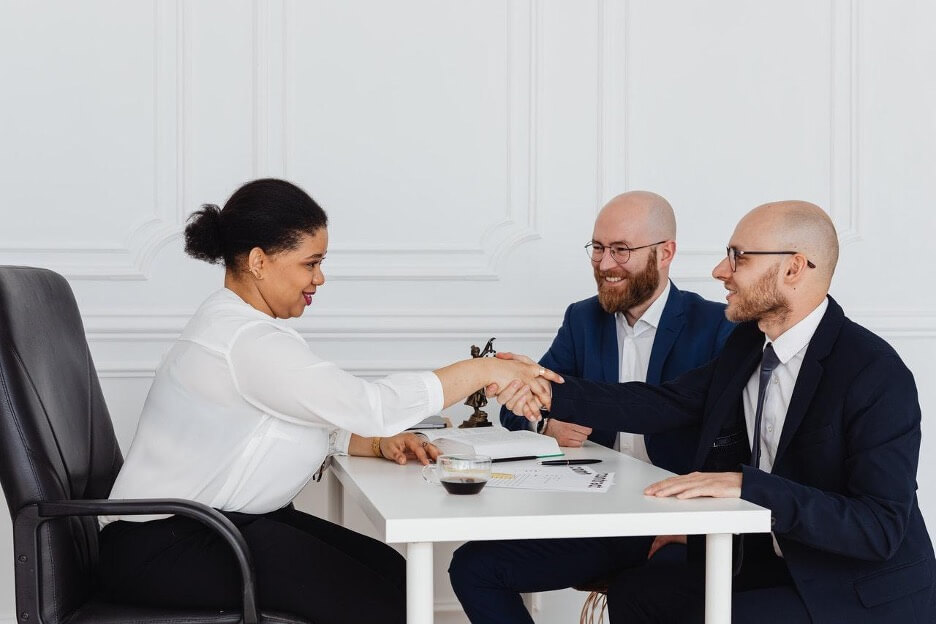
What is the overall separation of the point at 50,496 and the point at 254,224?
2.15 ft

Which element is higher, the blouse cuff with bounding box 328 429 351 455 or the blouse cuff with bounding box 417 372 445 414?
the blouse cuff with bounding box 417 372 445 414

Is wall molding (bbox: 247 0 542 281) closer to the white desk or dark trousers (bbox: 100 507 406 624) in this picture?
dark trousers (bbox: 100 507 406 624)

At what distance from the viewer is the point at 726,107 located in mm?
3633

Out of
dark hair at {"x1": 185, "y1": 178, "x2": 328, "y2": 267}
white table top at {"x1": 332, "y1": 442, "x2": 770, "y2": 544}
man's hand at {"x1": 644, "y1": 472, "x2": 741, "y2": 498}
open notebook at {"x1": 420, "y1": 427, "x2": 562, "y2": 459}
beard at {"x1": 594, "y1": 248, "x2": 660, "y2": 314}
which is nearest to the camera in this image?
white table top at {"x1": 332, "y1": 442, "x2": 770, "y2": 544}

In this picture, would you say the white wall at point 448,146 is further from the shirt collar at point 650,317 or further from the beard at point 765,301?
the beard at point 765,301

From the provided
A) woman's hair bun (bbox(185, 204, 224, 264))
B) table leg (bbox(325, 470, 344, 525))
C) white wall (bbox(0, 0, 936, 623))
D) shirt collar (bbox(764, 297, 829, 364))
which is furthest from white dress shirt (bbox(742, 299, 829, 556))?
white wall (bbox(0, 0, 936, 623))

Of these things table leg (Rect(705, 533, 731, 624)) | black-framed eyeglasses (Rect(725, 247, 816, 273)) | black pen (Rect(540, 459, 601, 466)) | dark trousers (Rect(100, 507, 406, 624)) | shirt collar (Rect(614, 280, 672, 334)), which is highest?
black-framed eyeglasses (Rect(725, 247, 816, 273))

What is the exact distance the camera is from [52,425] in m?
1.92

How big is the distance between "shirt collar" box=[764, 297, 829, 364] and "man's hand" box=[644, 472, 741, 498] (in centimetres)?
43

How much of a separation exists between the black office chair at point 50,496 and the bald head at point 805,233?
120cm

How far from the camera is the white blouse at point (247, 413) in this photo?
1.86 meters

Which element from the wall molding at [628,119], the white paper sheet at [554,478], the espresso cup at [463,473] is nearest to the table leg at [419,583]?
the espresso cup at [463,473]

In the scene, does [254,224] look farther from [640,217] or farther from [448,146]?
[448,146]

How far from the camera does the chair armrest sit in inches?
69.2
